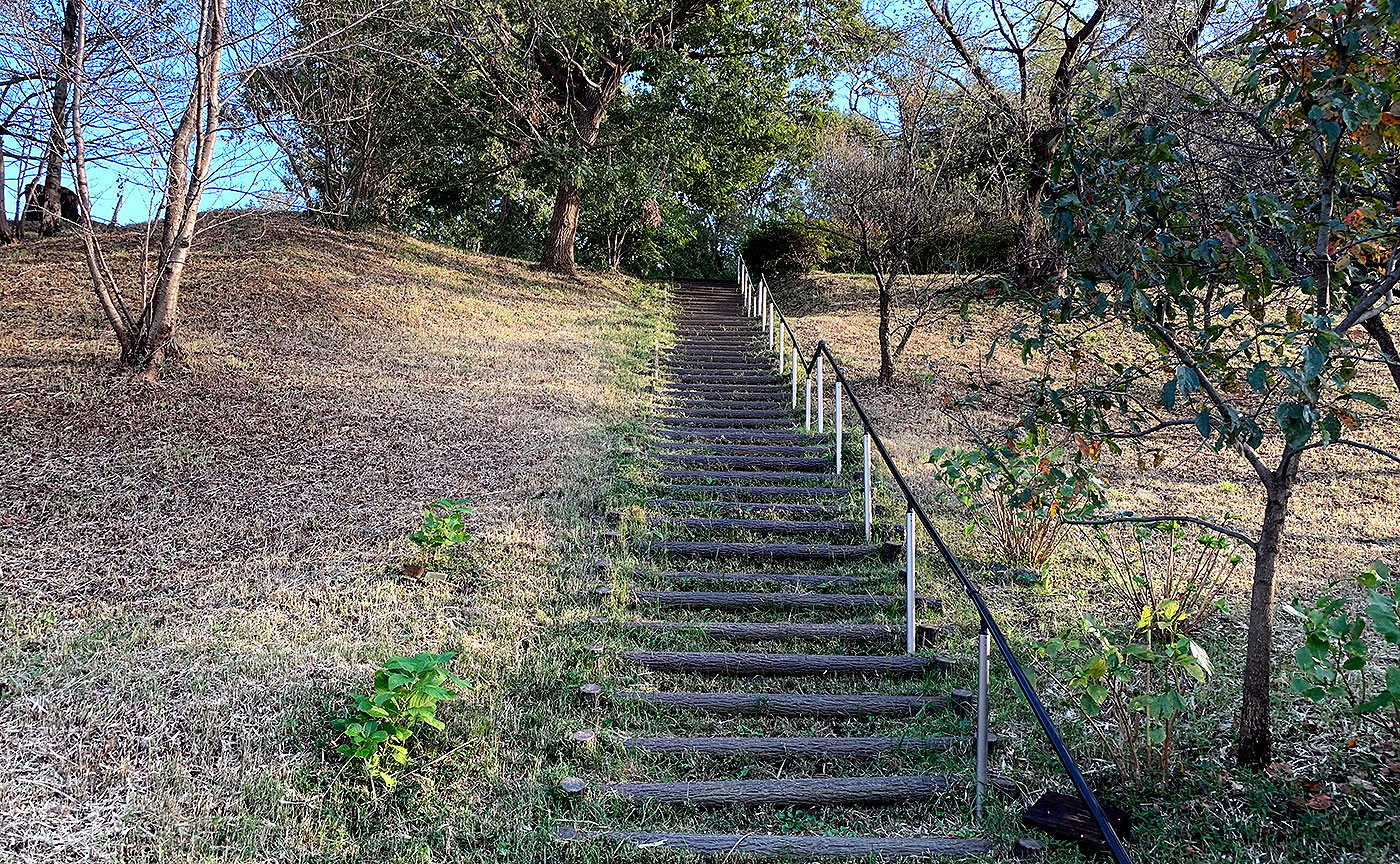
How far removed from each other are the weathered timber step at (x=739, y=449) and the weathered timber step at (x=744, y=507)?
150 centimetres

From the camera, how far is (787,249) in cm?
2411

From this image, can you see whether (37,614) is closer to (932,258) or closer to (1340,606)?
(1340,606)

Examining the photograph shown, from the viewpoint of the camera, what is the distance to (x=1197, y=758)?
4.81m

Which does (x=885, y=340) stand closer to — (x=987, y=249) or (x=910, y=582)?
(x=910, y=582)

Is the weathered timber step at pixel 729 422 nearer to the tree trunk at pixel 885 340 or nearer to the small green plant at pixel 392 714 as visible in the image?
the tree trunk at pixel 885 340

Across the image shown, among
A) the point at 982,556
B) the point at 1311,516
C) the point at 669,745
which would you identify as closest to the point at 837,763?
the point at 669,745

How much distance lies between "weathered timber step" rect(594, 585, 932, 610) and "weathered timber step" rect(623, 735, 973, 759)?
1621 millimetres

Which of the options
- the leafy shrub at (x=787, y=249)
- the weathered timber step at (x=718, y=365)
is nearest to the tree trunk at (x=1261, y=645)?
the weathered timber step at (x=718, y=365)

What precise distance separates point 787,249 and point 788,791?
813 inches

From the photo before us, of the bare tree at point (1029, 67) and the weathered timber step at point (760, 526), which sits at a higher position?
the bare tree at point (1029, 67)

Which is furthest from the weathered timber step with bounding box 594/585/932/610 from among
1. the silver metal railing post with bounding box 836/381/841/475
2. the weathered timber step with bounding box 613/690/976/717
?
the silver metal railing post with bounding box 836/381/841/475

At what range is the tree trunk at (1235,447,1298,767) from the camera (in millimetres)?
4594

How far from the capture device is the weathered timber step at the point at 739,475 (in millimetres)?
9102

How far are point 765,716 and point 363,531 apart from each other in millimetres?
3683
